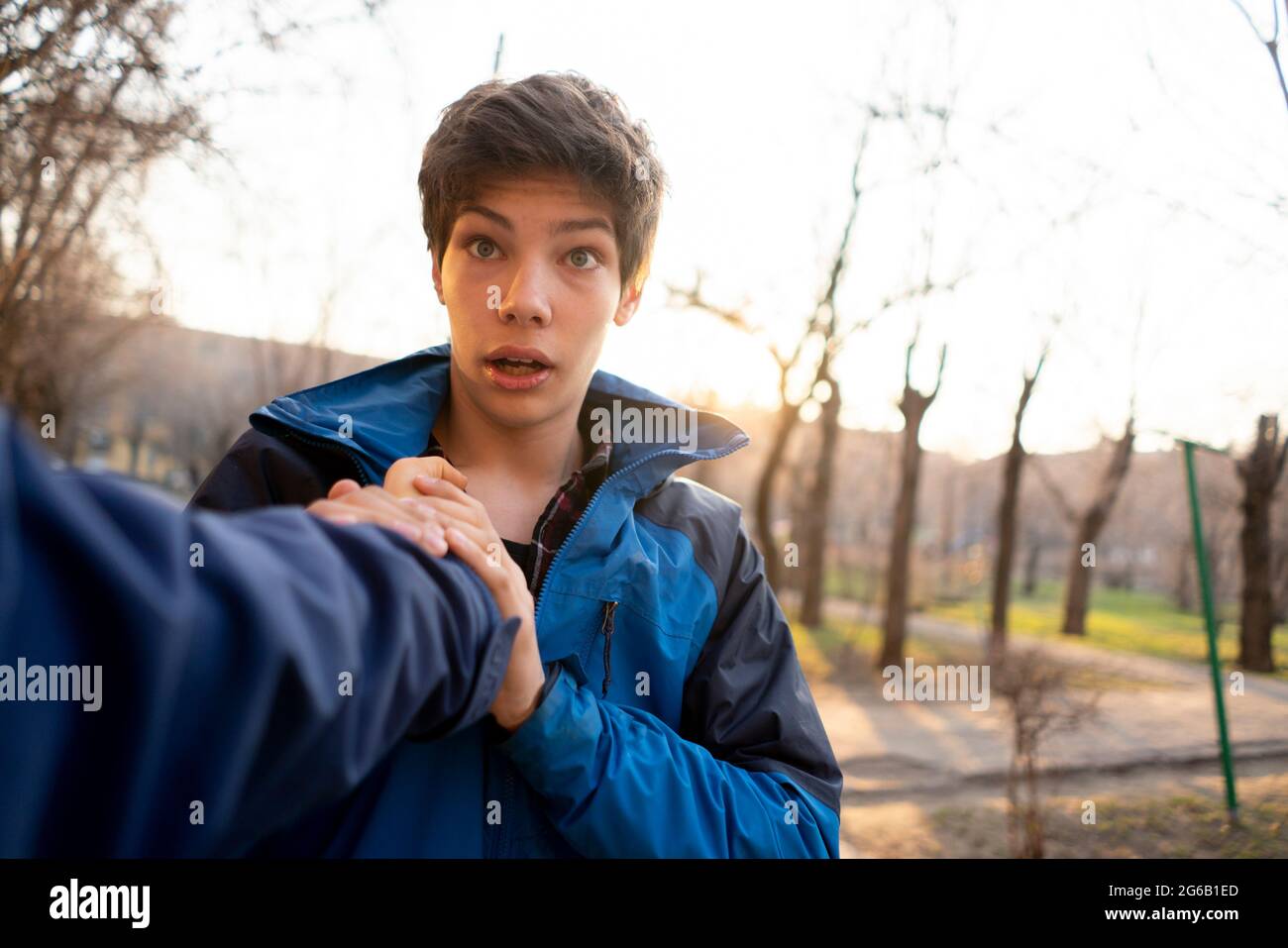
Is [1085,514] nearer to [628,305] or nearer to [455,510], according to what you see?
[628,305]

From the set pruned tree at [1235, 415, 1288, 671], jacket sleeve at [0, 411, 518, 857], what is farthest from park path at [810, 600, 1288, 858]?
jacket sleeve at [0, 411, 518, 857]

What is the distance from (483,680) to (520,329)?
27.4 inches

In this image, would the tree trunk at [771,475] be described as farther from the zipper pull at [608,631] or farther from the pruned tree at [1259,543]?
the zipper pull at [608,631]

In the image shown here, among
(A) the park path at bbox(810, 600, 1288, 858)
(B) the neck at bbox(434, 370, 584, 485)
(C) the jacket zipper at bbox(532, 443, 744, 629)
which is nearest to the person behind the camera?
(C) the jacket zipper at bbox(532, 443, 744, 629)

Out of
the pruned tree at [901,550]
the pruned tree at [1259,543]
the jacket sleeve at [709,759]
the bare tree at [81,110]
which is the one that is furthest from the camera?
the pruned tree at [901,550]

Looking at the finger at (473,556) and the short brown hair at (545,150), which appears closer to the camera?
the finger at (473,556)

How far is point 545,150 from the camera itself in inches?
54.5

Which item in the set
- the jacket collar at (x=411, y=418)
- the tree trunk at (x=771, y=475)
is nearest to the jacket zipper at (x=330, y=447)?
the jacket collar at (x=411, y=418)

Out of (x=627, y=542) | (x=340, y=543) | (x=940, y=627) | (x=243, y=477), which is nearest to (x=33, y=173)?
(x=243, y=477)

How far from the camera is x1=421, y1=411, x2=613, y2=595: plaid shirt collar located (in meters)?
1.39

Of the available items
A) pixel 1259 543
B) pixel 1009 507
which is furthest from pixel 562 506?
pixel 1009 507

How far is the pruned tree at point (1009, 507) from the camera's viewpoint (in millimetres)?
13539

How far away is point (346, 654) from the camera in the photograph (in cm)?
60

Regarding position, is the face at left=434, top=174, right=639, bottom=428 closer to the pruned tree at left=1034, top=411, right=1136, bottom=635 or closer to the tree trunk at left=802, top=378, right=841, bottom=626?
the pruned tree at left=1034, top=411, right=1136, bottom=635
